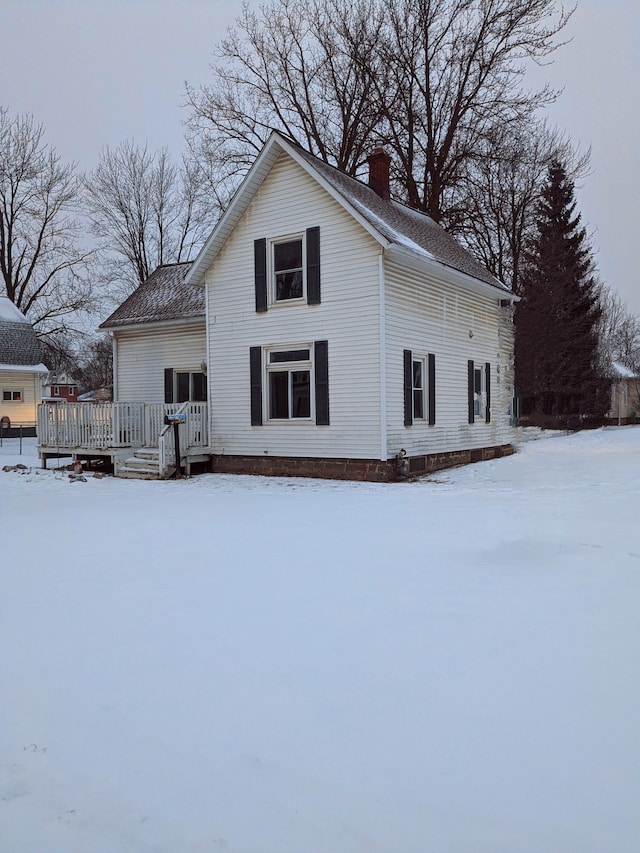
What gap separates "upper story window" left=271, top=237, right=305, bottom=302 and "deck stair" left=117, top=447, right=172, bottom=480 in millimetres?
4229

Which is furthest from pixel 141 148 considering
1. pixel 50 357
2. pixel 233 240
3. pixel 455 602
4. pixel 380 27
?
pixel 455 602

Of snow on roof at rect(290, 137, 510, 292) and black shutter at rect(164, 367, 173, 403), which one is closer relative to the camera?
snow on roof at rect(290, 137, 510, 292)

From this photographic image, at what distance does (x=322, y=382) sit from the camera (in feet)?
41.7

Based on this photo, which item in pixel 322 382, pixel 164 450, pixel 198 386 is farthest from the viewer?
pixel 198 386

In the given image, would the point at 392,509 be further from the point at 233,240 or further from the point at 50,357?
the point at 50,357

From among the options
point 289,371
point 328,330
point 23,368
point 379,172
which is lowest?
point 289,371

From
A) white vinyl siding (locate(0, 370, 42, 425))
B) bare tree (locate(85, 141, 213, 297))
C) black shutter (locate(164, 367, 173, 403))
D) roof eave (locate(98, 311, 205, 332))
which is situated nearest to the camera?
roof eave (locate(98, 311, 205, 332))

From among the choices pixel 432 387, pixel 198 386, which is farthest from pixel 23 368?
pixel 432 387

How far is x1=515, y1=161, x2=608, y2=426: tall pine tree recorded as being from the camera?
30.1 metres

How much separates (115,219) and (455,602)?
32.5 meters

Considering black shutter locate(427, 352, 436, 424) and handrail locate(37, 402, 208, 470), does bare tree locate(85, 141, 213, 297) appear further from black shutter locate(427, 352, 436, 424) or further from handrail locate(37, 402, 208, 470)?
black shutter locate(427, 352, 436, 424)

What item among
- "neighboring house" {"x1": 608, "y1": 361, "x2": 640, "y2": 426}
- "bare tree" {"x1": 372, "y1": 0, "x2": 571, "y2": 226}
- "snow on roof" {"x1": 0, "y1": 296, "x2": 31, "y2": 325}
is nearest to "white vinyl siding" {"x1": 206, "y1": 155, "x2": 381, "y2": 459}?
"bare tree" {"x1": 372, "y1": 0, "x2": 571, "y2": 226}

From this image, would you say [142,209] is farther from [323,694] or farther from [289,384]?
[323,694]

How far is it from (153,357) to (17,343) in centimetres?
1576
